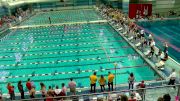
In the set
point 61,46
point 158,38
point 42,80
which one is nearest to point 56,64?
point 42,80

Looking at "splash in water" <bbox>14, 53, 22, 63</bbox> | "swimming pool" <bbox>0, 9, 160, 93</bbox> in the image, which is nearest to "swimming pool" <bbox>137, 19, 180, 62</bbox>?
"swimming pool" <bbox>0, 9, 160, 93</bbox>

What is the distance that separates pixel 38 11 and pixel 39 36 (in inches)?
929

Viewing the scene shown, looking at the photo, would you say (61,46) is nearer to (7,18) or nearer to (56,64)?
(56,64)

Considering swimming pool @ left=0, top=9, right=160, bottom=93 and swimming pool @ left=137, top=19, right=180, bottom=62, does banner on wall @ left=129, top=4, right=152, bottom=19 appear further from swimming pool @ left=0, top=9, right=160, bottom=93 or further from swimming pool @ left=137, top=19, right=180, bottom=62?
swimming pool @ left=0, top=9, right=160, bottom=93

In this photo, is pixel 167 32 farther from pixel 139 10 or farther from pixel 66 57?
pixel 66 57

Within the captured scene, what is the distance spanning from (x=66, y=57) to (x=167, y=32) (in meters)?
12.3

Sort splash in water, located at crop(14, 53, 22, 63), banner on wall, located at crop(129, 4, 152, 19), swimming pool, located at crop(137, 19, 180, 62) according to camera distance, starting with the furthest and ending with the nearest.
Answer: banner on wall, located at crop(129, 4, 152, 19) → swimming pool, located at crop(137, 19, 180, 62) → splash in water, located at crop(14, 53, 22, 63)

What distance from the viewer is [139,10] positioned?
105 ft

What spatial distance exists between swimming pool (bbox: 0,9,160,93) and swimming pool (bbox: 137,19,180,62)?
3.16 metres

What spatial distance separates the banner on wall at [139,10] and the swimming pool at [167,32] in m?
1.95

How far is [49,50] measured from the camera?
2000 cm

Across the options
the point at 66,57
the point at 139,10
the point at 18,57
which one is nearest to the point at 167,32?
the point at 139,10

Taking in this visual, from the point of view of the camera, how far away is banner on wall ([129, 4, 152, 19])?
104ft

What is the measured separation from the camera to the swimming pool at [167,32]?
18.7 metres
